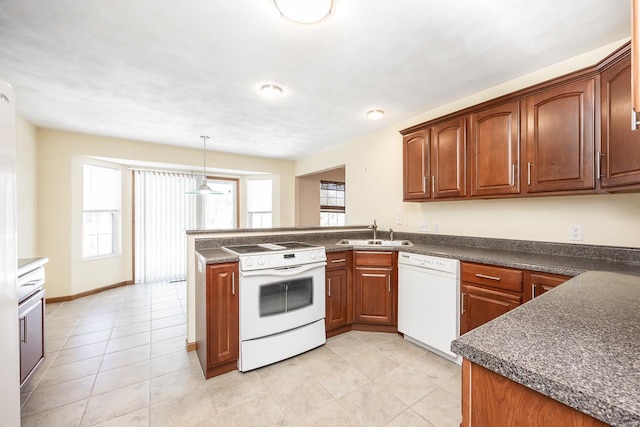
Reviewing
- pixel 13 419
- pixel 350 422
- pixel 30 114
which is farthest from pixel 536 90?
pixel 30 114

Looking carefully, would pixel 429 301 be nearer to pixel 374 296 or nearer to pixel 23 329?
pixel 374 296

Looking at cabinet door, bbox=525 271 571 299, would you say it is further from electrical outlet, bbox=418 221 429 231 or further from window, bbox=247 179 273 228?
window, bbox=247 179 273 228

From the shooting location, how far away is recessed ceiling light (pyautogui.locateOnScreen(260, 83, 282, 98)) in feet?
8.23

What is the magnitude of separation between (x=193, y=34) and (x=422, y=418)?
2.86 metres

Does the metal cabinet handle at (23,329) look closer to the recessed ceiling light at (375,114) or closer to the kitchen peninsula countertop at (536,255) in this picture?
the kitchen peninsula countertop at (536,255)

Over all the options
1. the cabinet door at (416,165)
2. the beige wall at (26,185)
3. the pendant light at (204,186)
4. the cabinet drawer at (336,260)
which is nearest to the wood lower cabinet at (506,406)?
the cabinet drawer at (336,260)

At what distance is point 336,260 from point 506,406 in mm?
2121

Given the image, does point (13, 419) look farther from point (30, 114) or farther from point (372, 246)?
point (30, 114)

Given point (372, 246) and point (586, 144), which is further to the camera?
point (372, 246)

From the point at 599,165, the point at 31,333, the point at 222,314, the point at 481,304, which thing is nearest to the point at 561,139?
the point at 599,165

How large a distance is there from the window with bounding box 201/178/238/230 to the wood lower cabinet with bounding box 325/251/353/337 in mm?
3565

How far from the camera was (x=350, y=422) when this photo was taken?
1.61 m

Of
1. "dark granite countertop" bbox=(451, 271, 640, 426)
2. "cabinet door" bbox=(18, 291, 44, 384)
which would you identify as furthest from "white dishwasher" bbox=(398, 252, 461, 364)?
"cabinet door" bbox=(18, 291, 44, 384)

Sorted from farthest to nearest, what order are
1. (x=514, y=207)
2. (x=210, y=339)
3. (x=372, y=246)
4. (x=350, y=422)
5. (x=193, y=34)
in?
(x=372, y=246) < (x=514, y=207) < (x=210, y=339) < (x=193, y=34) < (x=350, y=422)
